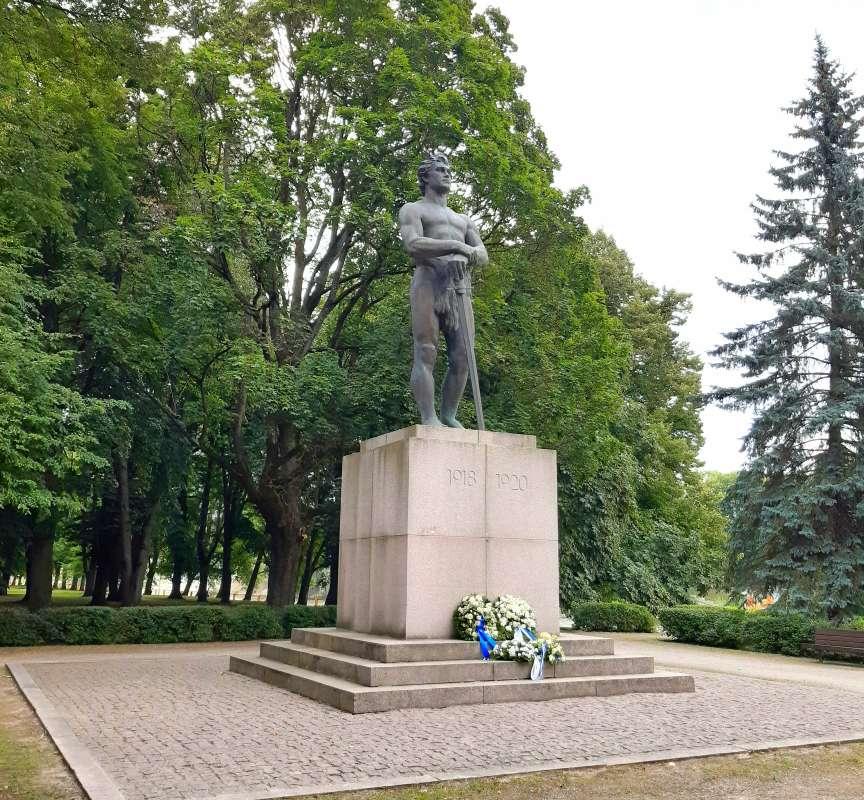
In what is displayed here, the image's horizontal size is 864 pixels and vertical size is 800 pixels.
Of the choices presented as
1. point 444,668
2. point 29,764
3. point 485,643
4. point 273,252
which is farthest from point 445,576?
point 273,252

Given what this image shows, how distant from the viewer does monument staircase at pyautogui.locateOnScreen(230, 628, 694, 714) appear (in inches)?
336

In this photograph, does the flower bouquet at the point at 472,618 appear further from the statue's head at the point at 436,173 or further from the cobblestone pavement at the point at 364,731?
the statue's head at the point at 436,173

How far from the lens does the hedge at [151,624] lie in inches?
702

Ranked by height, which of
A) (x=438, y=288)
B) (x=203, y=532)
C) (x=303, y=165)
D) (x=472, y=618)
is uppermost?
(x=303, y=165)

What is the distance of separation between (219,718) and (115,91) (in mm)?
16788

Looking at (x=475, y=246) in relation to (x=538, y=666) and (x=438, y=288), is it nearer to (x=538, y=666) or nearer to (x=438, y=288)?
(x=438, y=288)

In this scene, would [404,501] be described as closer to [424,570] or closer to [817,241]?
[424,570]

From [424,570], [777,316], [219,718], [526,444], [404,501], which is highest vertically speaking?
[777,316]

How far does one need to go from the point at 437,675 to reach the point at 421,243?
5322mm

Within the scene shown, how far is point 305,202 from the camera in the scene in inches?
829

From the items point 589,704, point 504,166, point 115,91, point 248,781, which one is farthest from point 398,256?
point 248,781

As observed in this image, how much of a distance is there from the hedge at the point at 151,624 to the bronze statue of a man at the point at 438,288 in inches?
418

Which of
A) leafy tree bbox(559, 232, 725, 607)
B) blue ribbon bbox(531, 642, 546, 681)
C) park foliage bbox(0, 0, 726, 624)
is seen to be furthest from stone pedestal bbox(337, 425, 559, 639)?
leafy tree bbox(559, 232, 725, 607)

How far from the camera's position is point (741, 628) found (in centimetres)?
1875
